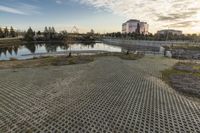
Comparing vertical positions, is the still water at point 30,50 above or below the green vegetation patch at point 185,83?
above

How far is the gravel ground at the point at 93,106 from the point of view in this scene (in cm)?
470

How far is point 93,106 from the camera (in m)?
6.05

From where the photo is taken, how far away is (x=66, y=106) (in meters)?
5.99

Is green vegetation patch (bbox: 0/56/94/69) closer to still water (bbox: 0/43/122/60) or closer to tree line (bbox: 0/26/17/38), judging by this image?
still water (bbox: 0/43/122/60)

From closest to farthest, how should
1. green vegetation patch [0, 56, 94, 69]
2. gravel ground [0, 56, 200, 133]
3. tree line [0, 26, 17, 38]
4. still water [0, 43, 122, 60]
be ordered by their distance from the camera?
gravel ground [0, 56, 200, 133] < green vegetation patch [0, 56, 94, 69] < still water [0, 43, 122, 60] < tree line [0, 26, 17, 38]

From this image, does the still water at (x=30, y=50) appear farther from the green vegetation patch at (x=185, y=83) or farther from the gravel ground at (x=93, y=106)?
the green vegetation patch at (x=185, y=83)

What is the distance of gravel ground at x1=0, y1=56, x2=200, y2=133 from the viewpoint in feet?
15.4

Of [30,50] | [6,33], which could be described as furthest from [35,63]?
[6,33]

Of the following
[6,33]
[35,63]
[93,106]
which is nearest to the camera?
[93,106]

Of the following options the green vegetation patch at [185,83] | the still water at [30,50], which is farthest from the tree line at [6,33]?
the green vegetation patch at [185,83]

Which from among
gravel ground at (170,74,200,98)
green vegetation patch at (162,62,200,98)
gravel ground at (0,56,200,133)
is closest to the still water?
gravel ground at (0,56,200,133)

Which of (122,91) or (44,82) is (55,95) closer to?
(44,82)

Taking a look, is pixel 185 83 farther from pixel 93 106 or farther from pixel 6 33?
pixel 6 33

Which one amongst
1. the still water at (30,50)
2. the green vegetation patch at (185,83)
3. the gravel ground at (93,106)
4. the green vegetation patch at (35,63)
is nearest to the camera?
the gravel ground at (93,106)
